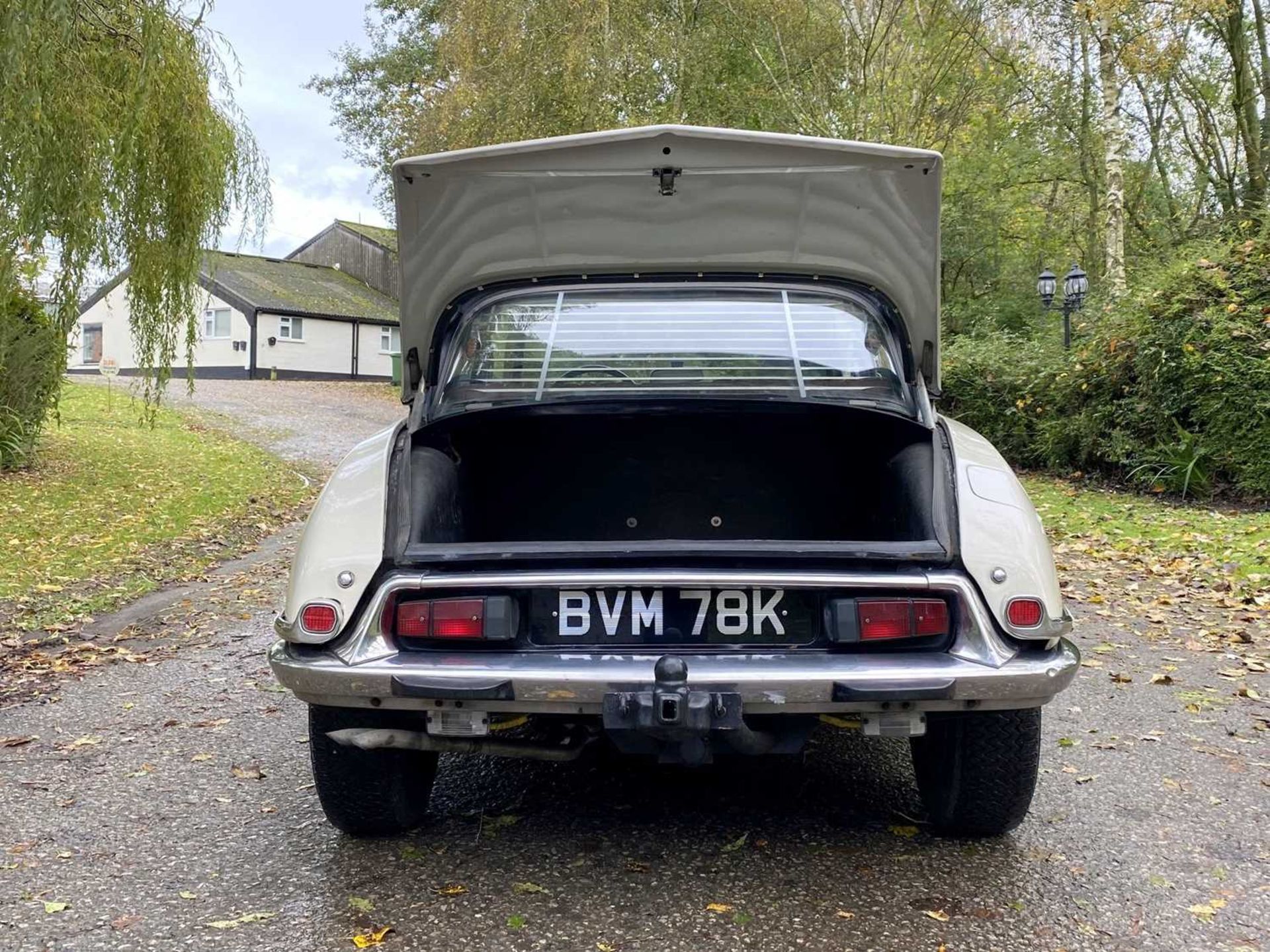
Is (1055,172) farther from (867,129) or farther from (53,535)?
(53,535)

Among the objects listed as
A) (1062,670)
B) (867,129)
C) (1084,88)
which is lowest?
(1062,670)

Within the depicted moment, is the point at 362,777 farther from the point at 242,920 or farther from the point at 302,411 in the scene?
the point at 302,411

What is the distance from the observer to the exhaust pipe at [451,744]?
263cm

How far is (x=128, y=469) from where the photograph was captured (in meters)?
12.3

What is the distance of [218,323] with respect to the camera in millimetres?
37469

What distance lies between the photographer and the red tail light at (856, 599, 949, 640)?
2.54 m

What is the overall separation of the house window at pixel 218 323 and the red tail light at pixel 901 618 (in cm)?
3816

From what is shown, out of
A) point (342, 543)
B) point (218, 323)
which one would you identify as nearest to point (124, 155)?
point (342, 543)

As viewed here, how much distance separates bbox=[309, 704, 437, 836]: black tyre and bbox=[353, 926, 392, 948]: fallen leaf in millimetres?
465

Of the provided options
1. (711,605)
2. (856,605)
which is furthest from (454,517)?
(856,605)

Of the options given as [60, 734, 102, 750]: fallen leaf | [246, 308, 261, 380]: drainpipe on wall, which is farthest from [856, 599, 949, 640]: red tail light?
[246, 308, 261, 380]: drainpipe on wall

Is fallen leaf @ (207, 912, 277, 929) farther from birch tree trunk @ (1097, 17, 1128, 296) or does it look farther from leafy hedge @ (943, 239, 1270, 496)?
birch tree trunk @ (1097, 17, 1128, 296)

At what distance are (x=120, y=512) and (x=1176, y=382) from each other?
10895 mm

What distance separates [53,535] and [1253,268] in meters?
11.7
